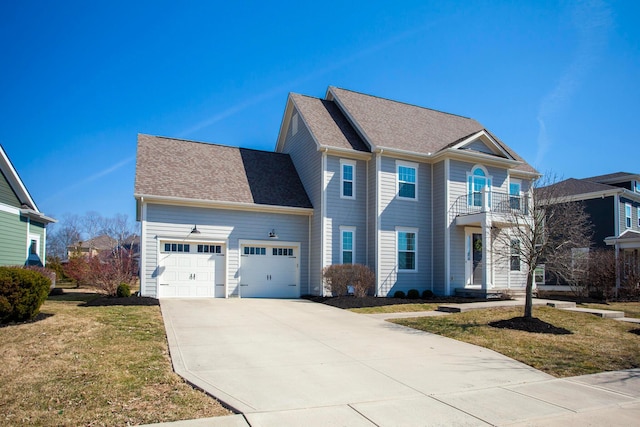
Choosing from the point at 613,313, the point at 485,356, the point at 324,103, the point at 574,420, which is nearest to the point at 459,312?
the point at 613,313

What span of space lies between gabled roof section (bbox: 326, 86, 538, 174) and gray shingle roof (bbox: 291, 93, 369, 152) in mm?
348

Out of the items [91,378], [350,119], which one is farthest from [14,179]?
[91,378]

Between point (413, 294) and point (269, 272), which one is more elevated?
point (269, 272)

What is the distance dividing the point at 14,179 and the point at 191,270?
26.3 feet

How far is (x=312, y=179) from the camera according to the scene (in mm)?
20391

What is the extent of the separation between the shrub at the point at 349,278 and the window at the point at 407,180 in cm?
404

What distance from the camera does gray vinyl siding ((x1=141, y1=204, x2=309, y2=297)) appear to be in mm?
17406

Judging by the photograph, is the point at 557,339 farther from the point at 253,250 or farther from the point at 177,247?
the point at 177,247

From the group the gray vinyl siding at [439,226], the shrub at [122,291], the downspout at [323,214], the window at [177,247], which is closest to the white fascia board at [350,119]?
the downspout at [323,214]

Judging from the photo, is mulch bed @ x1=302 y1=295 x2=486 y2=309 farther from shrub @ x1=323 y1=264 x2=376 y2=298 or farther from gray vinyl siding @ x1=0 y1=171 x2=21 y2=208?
gray vinyl siding @ x1=0 y1=171 x2=21 y2=208

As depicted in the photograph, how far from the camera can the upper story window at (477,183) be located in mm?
20375

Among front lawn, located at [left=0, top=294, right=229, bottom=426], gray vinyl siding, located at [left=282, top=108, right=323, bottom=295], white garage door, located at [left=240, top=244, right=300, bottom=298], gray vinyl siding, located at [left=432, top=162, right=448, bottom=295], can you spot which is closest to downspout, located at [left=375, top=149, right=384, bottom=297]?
gray vinyl siding, located at [left=282, top=108, right=323, bottom=295]

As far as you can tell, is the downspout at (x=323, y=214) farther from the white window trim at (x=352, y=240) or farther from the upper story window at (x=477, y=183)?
the upper story window at (x=477, y=183)

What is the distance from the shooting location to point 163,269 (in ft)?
58.0
